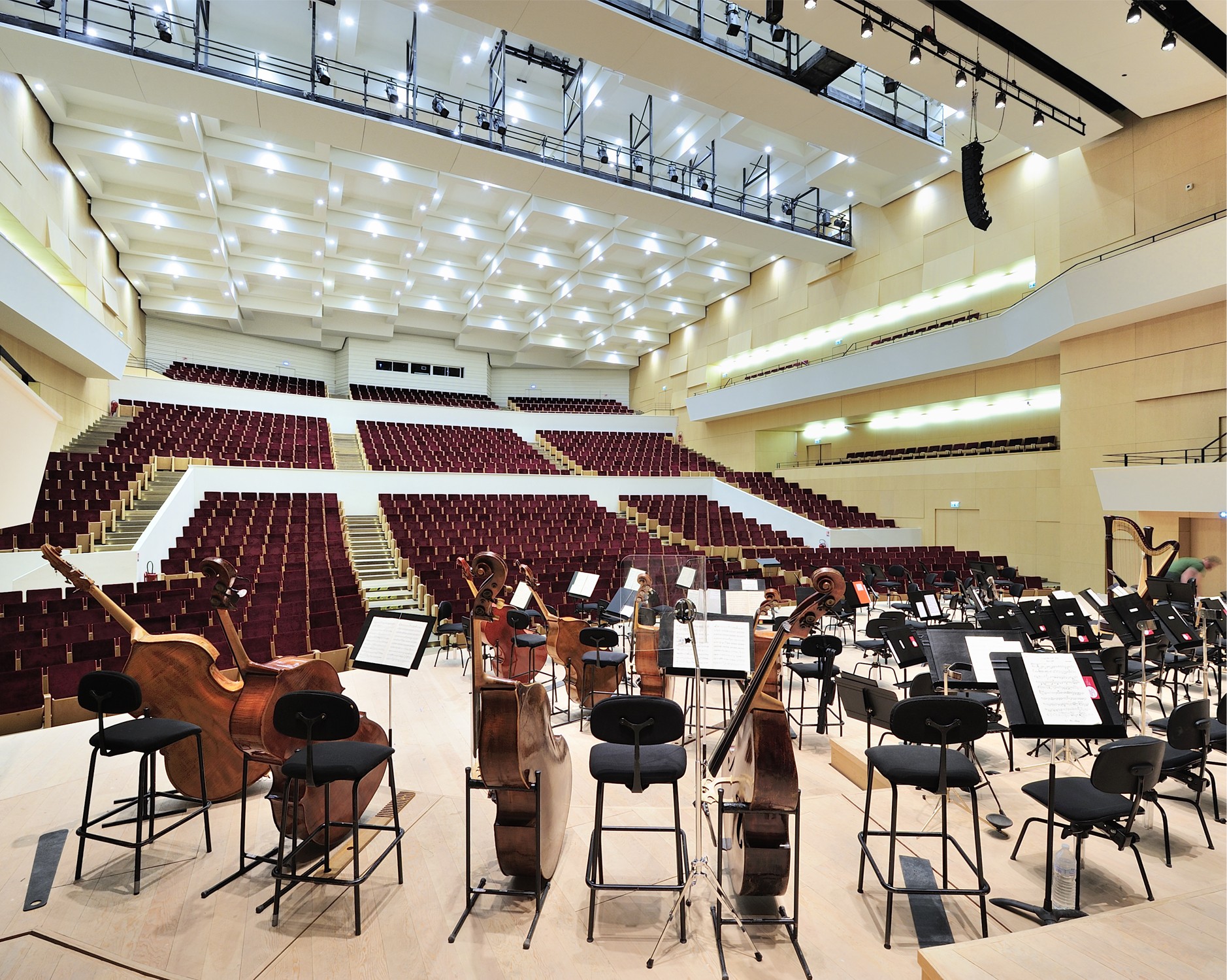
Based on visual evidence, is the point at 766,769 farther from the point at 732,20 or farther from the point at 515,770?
the point at 732,20

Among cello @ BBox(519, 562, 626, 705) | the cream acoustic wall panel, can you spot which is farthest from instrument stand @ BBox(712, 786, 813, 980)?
the cream acoustic wall panel

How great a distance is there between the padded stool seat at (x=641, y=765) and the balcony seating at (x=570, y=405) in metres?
18.9

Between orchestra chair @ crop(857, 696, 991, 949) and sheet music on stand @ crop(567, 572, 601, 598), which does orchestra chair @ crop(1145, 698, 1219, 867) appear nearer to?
orchestra chair @ crop(857, 696, 991, 949)

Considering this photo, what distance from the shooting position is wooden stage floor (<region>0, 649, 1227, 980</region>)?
2.28m

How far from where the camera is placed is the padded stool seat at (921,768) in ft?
8.31

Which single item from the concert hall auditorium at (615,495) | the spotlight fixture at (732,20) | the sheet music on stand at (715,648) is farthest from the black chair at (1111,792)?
the spotlight fixture at (732,20)

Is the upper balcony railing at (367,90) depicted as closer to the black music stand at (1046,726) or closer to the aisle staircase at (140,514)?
the aisle staircase at (140,514)

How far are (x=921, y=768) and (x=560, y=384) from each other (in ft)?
71.3

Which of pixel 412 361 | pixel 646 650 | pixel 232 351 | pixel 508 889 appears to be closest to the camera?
pixel 508 889

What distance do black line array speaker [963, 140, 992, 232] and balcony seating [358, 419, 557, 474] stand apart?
915 cm

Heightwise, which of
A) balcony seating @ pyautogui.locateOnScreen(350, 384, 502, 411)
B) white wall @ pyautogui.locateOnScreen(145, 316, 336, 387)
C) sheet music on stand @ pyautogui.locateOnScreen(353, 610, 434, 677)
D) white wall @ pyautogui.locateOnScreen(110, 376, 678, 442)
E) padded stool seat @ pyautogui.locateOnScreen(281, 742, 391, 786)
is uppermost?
white wall @ pyautogui.locateOnScreen(145, 316, 336, 387)

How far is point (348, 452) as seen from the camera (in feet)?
49.0

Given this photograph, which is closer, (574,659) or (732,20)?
(574,659)

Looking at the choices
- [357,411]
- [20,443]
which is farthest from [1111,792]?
[357,411]
